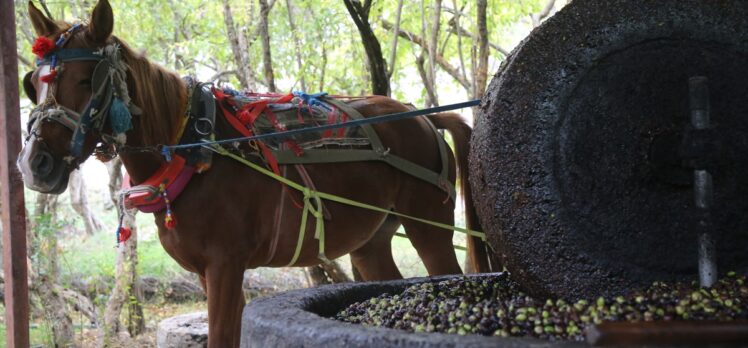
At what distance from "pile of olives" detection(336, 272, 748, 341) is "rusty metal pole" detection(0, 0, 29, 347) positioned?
115 inches

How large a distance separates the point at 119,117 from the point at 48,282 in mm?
3306

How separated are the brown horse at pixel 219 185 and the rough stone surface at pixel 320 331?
119 centimetres

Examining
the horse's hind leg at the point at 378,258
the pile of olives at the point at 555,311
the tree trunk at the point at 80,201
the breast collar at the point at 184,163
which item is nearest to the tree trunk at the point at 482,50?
the horse's hind leg at the point at 378,258

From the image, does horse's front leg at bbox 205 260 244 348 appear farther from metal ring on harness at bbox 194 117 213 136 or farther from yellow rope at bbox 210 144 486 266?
metal ring on harness at bbox 194 117 213 136

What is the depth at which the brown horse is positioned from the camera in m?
2.91

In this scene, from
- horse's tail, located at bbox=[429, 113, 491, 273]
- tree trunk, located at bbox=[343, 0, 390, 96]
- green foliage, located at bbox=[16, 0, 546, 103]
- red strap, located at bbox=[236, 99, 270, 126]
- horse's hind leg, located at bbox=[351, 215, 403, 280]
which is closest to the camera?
red strap, located at bbox=[236, 99, 270, 126]

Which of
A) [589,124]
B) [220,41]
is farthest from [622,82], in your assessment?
[220,41]

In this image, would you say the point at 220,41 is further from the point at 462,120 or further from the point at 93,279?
the point at 462,120

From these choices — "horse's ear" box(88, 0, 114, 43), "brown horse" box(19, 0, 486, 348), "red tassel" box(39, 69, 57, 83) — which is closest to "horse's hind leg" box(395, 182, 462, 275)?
"brown horse" box(19, 0, 486, 348)

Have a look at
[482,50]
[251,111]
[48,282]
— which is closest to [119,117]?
[251,111]

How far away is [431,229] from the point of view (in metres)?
3.98

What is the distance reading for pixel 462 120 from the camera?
13.9 ft

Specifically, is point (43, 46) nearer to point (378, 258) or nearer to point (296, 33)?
point (378, 258)

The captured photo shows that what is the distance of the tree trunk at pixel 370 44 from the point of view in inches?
175
